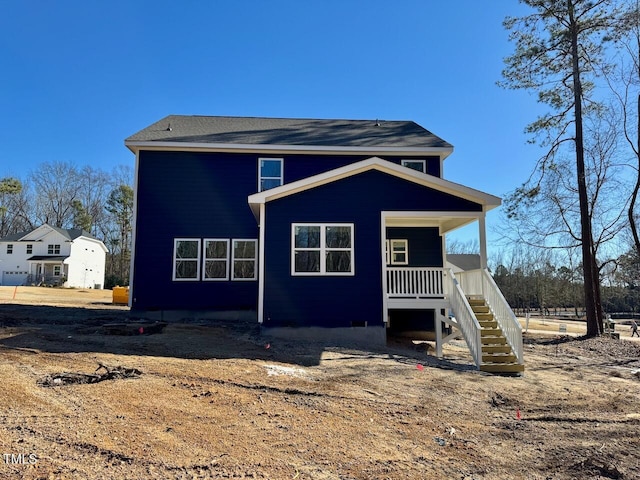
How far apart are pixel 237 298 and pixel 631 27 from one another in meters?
17.4

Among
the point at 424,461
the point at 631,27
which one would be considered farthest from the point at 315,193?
the point at 631,27

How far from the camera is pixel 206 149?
14.8m

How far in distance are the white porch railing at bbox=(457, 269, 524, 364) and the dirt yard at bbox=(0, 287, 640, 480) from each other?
766 millimetres

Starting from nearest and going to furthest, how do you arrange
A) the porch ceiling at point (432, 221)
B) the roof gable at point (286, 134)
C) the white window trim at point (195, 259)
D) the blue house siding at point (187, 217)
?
1. the porch ceiling at point (432, 221)
2. the blue house siding at point (187, 217)
3. the white window trim at point (195, 259)
4. the roof gable at point (286, 134)

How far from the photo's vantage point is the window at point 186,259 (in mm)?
14398

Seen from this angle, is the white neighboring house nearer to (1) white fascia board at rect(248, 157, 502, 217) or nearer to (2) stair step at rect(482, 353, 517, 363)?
(1) white fascia board at rect(248, 157, 502, 217)

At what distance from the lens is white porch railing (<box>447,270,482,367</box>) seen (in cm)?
895

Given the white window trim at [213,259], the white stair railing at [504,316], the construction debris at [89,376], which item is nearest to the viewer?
the construction debris at [89,376]

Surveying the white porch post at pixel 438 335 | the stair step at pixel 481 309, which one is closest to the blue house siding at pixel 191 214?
the stair step at pixel 481 309

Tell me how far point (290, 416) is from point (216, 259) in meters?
10.2

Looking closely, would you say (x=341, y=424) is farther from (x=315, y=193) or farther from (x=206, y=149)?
(x=206, y=149)

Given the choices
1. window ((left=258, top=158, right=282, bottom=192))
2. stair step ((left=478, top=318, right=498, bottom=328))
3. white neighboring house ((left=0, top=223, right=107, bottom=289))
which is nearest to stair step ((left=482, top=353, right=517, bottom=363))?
stair step ((left=478, top=318, right=498, bottom=328))

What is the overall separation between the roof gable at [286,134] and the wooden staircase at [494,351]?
23.7 feet

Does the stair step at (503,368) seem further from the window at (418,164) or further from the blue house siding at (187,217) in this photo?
the window at (418,164)
